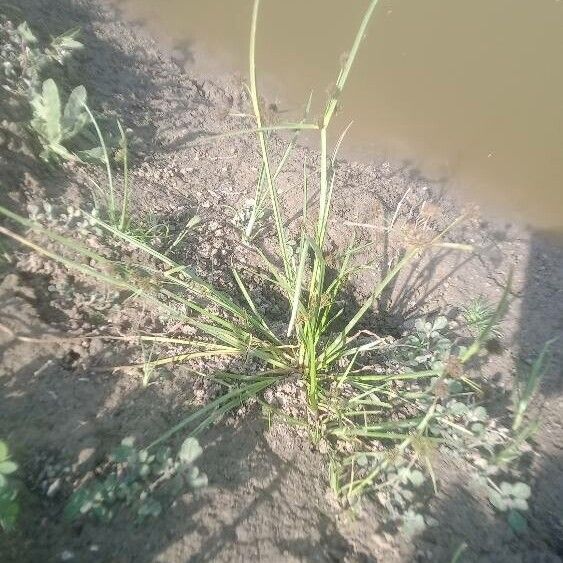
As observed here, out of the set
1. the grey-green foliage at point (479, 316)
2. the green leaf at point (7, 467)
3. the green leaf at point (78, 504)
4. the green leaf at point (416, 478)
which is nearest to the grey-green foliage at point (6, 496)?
the green leaf at point (7, 467)

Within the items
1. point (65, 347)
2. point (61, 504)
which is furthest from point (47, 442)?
point (65, 347)

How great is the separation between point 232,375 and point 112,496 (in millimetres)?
487

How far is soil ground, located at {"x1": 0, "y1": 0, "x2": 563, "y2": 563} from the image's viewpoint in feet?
3.58

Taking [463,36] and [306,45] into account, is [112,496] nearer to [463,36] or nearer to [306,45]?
[306,45]

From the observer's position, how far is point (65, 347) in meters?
1.33

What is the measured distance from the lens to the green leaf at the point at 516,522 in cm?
127

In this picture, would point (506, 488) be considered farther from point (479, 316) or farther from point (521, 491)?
point (479, 316)

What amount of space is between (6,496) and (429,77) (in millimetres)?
3665

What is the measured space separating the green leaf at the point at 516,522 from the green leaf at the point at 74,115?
213cm

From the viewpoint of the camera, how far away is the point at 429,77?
338 cm

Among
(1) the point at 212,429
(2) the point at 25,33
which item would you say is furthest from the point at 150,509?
(2) the point at 25,33

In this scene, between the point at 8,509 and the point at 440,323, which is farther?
the point at 440,323

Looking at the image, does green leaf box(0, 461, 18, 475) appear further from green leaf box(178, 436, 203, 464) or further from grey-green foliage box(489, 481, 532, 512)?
grey-green foliage box(489, 481, 532, 512)

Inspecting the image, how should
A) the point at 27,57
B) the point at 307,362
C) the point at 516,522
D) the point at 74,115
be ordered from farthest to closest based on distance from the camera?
the point at 27,57, the point at 74,115, the point at 307,362, the point at 516,522
